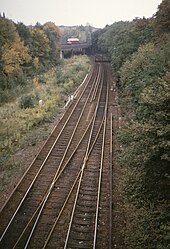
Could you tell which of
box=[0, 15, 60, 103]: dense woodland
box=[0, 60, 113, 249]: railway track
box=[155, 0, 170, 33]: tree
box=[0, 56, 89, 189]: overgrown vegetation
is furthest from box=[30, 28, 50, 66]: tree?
box=[0, 60, 113, 249]: railway track

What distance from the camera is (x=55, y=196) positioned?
12.8 metres

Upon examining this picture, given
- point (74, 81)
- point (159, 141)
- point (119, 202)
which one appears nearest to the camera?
point (159, 141)

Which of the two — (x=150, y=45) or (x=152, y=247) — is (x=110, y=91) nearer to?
(x=150, y=45)

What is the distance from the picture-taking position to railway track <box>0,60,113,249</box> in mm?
10352

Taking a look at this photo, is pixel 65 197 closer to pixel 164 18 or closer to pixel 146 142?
pixel 146 142

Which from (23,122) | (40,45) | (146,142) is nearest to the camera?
(146,142)

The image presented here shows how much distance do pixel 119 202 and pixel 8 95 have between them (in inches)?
1023

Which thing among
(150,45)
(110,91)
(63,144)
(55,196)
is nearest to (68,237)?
(55,196)

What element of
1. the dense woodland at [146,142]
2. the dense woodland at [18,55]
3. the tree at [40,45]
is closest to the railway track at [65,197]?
the dense woodland at [146,142]

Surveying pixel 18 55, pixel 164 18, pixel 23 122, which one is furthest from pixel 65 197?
pixel 18 55

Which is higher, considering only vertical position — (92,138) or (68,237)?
(92,138)

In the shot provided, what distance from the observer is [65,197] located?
12.7m

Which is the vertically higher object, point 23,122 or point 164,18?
point 164,18

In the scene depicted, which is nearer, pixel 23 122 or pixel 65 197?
pixel 65 197
